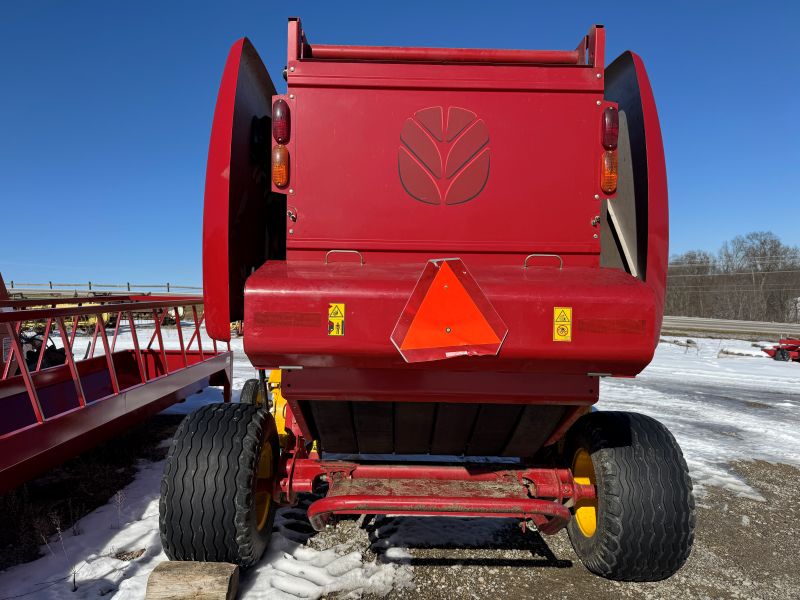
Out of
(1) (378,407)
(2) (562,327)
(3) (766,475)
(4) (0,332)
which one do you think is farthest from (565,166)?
(4) (0,332)

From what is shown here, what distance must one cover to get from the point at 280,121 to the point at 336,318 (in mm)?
1125

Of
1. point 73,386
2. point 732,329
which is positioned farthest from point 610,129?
point 732,329

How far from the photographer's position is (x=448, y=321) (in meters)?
1.97

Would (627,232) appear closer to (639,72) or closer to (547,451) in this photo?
(639,72)

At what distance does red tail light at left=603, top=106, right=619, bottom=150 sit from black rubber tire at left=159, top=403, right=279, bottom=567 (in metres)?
2.48

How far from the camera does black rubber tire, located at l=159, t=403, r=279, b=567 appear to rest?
2484mm

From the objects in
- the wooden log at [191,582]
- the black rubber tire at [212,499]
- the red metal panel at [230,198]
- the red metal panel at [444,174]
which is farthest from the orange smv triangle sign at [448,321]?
the wooden log at [191,582]

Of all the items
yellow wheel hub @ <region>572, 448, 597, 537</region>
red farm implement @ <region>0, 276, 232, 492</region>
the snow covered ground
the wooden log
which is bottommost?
the snow covered ground

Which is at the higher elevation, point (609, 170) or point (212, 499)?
point (609, 170)

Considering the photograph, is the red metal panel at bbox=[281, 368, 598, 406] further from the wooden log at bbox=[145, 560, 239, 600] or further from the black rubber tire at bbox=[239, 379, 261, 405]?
the black rubber tire at bbox=[239, 379, 261, 405]

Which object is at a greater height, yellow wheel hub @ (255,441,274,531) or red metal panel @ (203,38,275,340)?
red metal panel @ (203,38,275,340)

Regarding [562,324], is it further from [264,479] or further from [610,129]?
[264,479]

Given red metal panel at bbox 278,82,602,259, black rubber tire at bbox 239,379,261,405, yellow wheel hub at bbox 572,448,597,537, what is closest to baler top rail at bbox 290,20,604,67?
red metal panel at bbox 278,82,602,259

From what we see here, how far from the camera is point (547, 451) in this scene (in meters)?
3.41
